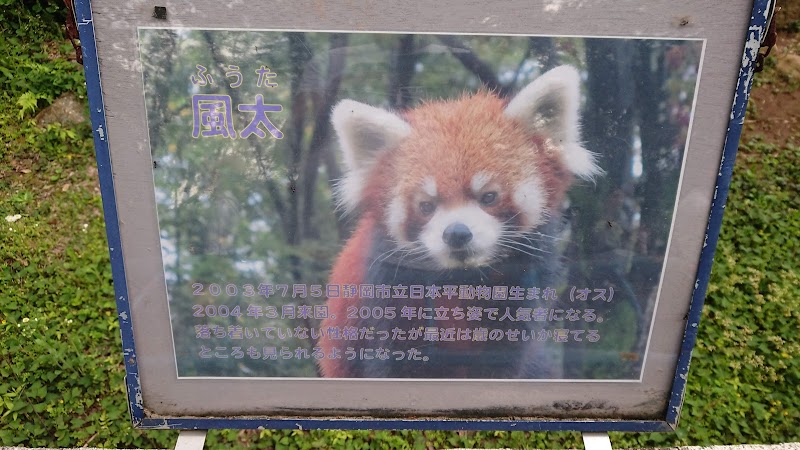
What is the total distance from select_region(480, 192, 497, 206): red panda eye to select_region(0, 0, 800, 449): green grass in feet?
5.40

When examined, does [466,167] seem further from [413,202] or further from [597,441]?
[597,441]

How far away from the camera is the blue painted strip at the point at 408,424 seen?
1867 mm

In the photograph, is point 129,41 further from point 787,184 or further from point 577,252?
point 787,184

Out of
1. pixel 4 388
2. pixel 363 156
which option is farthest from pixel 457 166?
pixel 4 388

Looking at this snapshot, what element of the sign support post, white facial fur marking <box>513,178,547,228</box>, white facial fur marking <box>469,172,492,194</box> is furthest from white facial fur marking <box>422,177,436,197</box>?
the sign support post

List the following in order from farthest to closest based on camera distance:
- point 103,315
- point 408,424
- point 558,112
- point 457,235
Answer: point 103,315, point 408,424, point 457,235, point 558,112

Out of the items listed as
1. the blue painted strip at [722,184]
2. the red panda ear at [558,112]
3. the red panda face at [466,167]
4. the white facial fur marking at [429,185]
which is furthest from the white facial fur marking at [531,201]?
the blue painted strip at [722,184]

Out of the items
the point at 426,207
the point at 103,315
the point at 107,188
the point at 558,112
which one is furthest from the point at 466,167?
the point at 103,315

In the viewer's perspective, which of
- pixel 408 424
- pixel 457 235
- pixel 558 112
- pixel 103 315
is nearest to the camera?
pixel 558 112

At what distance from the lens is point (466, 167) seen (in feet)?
5.33

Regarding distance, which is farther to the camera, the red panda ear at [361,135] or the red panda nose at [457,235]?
the red panda nose at [457,235]

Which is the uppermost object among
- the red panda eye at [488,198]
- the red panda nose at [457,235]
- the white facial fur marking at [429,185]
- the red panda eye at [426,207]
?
the white facial fur marking at [429,185]

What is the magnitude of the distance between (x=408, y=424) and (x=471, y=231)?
0.76m

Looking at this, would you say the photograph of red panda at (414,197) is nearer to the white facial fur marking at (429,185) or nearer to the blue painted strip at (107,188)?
the white facial fur marking at (429,185)
